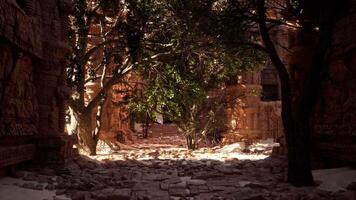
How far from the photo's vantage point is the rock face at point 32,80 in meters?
6.82

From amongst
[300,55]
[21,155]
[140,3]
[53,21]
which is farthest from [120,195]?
[140,3]

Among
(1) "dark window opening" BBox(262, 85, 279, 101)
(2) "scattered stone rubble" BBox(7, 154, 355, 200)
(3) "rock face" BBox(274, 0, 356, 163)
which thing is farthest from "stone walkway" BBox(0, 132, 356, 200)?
(1) "dark window opening" BBox(262, 85, 279, 101)

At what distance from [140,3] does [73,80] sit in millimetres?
3471

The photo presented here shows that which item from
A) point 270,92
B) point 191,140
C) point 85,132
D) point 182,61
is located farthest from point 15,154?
point 270,92

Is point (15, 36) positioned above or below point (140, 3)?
below

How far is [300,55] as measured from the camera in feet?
32.5

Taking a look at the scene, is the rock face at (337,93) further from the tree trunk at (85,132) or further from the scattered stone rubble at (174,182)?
the tree trunk at (85,132)

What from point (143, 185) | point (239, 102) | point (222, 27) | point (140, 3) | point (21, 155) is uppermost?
point (140, 3)

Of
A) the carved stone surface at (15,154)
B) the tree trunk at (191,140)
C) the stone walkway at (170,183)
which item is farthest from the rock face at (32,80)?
the tree trunk at (191,140)

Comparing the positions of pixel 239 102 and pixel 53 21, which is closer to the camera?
pixel 53 21

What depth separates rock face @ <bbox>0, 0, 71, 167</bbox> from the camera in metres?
6.82

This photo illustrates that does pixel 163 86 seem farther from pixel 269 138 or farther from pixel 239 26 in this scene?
pixel 269 138

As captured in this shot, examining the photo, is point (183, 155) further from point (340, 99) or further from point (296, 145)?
point (296, 145)

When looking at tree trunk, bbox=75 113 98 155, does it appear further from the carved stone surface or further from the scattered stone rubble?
the carved stone surface
